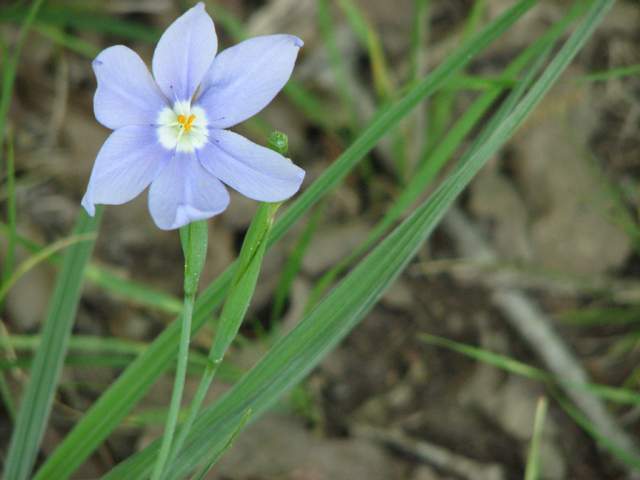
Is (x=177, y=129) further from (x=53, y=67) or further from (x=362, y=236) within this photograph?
(x=53, y=67)

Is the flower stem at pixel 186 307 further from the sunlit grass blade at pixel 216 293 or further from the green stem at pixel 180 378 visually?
the sunlit grass blade at pixel 216 293

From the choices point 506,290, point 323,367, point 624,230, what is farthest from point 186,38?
point 624,230

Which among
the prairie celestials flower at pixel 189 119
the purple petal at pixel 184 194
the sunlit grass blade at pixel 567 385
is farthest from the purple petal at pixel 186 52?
the sunlit grass blade at pixel 567 385

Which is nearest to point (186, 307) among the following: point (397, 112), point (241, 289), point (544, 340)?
point (241, 289)

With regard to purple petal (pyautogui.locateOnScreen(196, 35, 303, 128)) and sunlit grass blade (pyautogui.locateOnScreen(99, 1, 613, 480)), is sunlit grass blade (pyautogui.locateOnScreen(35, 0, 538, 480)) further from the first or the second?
purple petal (pyautogui.locateOnScreen(196, 35, 303, 128))

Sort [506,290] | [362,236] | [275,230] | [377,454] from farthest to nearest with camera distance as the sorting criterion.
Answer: [362,236], [506,290], [377,454], [275,230]

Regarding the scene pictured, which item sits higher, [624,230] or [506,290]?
[624,230]

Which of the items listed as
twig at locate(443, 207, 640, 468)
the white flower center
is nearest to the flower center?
the white flower center
